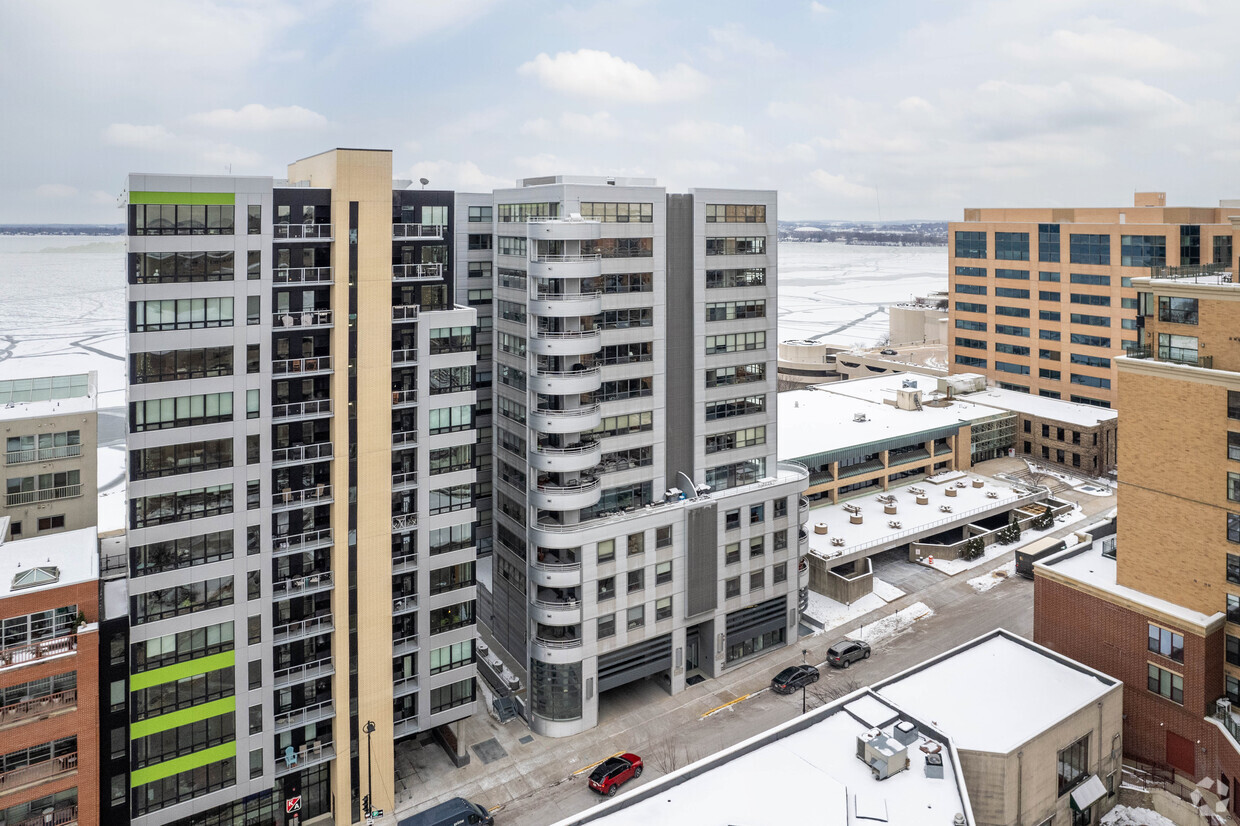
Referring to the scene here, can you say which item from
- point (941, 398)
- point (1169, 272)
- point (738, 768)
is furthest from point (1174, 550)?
point (941, 398)

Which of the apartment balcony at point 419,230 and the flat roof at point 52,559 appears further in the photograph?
the apartment balcony at point 419,230

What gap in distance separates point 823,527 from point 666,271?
32.7m

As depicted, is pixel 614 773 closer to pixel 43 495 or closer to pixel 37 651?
pixel 37 651

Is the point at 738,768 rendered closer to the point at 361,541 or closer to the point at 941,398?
the point at 361,541

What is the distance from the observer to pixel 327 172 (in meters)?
40.5

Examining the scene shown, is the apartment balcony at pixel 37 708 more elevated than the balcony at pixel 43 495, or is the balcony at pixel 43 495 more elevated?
the balcony at pixel 43 495

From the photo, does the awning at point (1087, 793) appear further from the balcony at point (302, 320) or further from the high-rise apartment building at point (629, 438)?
the balcony at point (302, 320)

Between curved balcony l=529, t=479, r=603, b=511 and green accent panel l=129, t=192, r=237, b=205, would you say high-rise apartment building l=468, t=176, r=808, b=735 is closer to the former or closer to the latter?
curved balcony l=529, t=479, r=603, b=511

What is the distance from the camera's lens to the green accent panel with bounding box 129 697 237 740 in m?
37.5

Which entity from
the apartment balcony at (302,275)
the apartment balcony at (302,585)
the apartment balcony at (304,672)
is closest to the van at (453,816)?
the apartment balcony at (304,672)

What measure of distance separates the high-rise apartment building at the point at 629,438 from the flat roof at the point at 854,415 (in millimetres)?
22757

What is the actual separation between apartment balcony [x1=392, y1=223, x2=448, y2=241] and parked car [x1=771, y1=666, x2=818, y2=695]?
120ft

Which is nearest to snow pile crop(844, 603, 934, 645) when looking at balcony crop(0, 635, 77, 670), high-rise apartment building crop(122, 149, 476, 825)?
high-rise apartment building crop(122, 149, 476, 825)

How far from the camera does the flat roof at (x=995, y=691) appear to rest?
37.7m
